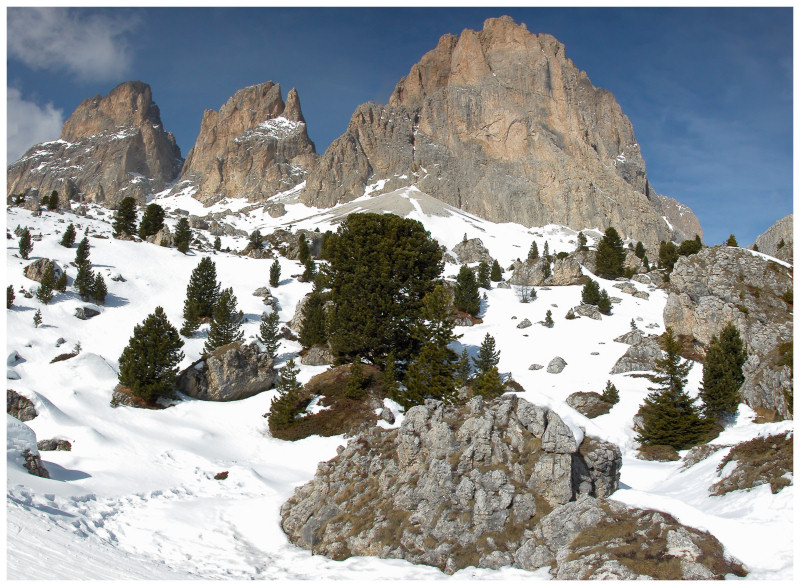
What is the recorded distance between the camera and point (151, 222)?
6644cm

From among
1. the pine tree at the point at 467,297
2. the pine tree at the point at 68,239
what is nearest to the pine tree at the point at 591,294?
the pine tree at the point at 467,297

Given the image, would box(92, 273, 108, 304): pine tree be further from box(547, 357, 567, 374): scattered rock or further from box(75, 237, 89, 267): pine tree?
box(547, 357, 567, 374): scattered rock

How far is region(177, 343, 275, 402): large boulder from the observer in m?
29.6

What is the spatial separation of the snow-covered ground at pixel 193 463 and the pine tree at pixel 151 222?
11.4m

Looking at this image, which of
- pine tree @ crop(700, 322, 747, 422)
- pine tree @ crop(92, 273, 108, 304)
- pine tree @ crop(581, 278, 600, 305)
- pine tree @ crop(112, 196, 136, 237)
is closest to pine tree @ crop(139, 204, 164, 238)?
pine tree @ crop(112, 196, 136, 237)

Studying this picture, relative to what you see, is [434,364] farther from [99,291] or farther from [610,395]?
[99,291]

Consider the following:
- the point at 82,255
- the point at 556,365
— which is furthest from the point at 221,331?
the point at 556,365

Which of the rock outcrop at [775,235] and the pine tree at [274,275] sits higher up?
the rock outcrop at [775,235]

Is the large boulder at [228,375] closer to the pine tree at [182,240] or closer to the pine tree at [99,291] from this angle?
the pine tree at [99,291]

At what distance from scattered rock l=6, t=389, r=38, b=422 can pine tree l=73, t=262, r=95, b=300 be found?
22.4 metres

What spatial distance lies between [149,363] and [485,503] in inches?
873

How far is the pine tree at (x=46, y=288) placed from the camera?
37.8 meters

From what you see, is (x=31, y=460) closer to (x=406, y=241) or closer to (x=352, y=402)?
(x=352, y=402)

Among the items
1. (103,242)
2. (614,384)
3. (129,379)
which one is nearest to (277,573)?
(129,379)
